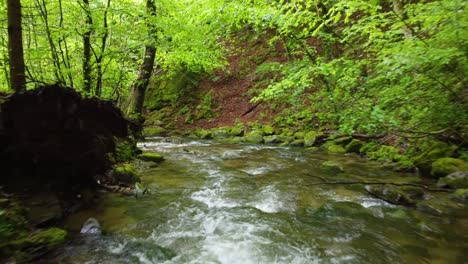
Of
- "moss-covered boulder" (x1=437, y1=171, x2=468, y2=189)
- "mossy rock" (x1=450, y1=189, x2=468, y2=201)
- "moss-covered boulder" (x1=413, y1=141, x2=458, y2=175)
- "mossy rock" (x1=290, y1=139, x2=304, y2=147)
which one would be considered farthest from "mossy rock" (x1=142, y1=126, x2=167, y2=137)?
"mossy rock" (x1=450, y1=189, x2=468, y2=201)

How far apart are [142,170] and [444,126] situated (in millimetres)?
7016

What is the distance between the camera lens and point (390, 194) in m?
5.50

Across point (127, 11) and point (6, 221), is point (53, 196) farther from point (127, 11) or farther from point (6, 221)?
point (127, 11)

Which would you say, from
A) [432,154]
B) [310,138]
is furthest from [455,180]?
[310,138]

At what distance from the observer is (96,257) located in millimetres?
3643

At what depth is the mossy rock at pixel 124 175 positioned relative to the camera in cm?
645

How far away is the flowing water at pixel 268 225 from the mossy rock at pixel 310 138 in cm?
415

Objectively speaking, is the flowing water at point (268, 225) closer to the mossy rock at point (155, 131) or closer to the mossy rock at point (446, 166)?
the mossy rock at point (446, 166)

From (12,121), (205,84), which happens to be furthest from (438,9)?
(205,84)

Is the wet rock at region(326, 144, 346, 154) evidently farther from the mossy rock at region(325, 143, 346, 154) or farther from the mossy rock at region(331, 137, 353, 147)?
the mossy rock at region(331, 137, 353, 147)

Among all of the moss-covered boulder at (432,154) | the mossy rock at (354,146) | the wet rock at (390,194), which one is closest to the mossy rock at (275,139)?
the mossy rock at (354,146)

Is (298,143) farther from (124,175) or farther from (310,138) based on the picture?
(124,175)

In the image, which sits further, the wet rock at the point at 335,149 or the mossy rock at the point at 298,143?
the mossy rock at the point at 298,143

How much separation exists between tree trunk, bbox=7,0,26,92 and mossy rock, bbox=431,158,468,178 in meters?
7.85
